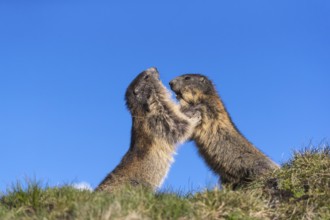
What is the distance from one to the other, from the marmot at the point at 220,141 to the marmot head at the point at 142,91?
0.97m

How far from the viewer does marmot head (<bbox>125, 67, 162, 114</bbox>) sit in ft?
40.9

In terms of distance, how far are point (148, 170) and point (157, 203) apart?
3.23 meters

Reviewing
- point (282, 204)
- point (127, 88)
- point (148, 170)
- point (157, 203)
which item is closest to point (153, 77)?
point (127, 88)

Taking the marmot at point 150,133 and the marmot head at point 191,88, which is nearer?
the marmot at point 150,133

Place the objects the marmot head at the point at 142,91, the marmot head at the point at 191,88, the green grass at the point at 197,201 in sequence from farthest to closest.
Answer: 1. the marmot head at the point at 191,88
2. the marmot head at the point at 142,91
3. the green grass at the point at 197,201

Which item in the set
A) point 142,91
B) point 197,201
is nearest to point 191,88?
point 142,91

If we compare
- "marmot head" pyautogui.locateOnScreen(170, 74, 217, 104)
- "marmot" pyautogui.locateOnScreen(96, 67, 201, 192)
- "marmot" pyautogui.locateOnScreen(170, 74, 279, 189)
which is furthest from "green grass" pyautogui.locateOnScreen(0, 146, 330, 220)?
"marmot head" pyautogui.locateOnScreen(170, 74, 217, 104)

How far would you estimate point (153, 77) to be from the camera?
1309 cm

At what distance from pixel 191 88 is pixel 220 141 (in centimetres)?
189

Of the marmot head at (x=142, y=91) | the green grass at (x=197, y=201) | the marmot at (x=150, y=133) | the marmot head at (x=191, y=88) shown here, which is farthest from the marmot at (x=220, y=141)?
the green grass at (x=197, y=201)

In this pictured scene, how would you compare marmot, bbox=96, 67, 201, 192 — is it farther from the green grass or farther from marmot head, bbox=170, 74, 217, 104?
the green grass

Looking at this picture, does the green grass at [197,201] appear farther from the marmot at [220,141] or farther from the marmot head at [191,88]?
the marmot head at [191,88]

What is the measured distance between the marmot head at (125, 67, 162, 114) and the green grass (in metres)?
3.41

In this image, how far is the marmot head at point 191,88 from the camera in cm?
1387
